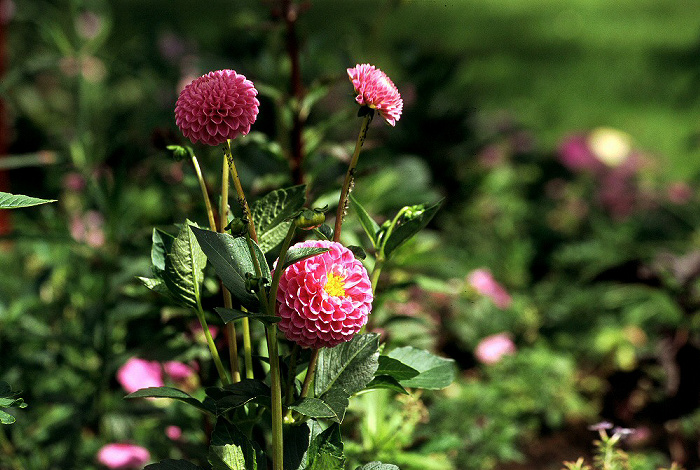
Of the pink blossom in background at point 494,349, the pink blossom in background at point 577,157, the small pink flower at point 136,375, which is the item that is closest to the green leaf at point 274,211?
the small pink flower at point 136,375

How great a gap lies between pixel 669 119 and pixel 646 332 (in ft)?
8.72

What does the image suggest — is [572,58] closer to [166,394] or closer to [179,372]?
[179,372]

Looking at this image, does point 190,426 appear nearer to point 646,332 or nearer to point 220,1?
point 646,332

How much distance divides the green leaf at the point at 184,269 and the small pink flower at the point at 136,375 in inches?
29.5

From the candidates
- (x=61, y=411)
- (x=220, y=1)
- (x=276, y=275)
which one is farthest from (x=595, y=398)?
(x=220, y=1)

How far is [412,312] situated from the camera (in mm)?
1910

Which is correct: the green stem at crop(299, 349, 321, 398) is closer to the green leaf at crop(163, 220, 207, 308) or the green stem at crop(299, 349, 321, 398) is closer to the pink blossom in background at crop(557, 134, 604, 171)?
the green leaf at crop(163, 220, 207, 308)

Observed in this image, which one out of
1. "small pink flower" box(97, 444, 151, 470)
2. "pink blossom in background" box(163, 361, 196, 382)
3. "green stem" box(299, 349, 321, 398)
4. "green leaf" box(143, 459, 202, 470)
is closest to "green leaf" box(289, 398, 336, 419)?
"green stem" box(299, 349, 321, 398)

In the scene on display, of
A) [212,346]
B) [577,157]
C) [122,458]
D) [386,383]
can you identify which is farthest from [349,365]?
[577,157]

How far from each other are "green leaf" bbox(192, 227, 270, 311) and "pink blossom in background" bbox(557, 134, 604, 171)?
2.58 meters

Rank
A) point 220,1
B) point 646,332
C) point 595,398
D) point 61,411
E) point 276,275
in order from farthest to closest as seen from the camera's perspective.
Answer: point 220,1, point 646,332, point 595,398, point 61,411, point 276,275

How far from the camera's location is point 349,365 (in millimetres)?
847

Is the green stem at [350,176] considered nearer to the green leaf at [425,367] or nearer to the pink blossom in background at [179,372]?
the green leaf at [425,367]

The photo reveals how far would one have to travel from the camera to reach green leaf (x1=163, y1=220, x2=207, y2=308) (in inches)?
32.8
